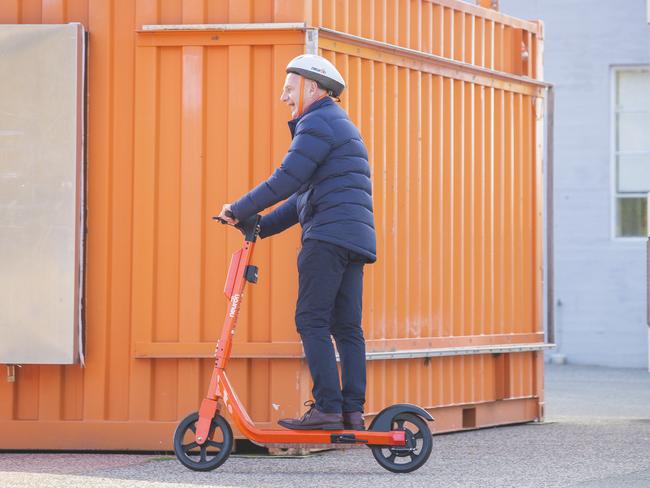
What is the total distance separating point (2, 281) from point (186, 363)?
112cm


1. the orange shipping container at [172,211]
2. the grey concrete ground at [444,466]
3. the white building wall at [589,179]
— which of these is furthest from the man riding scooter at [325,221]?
the white building wall at [589,179]

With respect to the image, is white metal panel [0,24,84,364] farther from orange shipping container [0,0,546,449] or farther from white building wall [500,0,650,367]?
white building wall [500,0,650,367]

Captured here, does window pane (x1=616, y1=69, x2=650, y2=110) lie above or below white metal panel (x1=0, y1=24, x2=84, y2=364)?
above

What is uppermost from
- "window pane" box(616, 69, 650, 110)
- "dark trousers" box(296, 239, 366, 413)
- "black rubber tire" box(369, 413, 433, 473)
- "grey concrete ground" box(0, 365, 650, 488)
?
"window pane" box(616, 69, 650, 110)

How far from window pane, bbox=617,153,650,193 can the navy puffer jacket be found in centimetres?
1126

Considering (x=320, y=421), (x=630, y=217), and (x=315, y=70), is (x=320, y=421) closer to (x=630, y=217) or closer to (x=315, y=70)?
(x=315, y=70)

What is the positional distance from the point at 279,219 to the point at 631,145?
452 inches

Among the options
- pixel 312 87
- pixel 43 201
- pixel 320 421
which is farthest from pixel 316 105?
pixel 43 201

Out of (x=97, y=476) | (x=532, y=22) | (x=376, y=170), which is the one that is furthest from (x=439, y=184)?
(x=97, y=476)

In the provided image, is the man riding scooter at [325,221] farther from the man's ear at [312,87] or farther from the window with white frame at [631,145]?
the window with white frame at [631,145]

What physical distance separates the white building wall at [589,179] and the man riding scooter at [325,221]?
36.7ft

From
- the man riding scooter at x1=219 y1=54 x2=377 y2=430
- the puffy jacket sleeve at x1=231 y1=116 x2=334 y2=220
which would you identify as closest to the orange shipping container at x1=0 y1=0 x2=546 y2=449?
the man riding scooter at x1=219 y1=54 x2=377 y2=430

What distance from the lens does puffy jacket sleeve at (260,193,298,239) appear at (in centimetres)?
770

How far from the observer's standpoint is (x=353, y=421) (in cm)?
751
